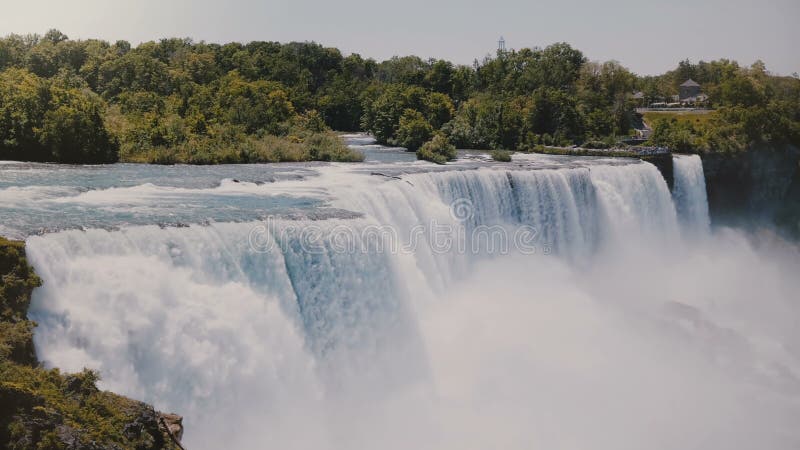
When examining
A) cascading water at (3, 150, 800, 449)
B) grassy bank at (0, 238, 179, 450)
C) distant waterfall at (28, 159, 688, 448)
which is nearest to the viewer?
grassy bank at (0, 238, 179, 450)

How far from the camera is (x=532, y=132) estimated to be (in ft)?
124

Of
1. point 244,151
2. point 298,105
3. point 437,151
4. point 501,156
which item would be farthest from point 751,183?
point 298,105

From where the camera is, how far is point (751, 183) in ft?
109

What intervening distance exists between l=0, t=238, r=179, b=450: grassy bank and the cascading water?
1.35 feet

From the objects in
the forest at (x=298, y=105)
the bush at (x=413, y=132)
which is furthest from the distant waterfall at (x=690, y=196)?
the bush at (x=413, y=132)

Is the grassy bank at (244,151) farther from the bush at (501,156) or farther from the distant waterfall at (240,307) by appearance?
the distant waterfall at (240,307)

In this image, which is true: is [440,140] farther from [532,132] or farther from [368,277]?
[368,277]

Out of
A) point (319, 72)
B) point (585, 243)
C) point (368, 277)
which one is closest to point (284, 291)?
point (368, 277)

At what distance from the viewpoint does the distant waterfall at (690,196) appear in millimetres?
29141

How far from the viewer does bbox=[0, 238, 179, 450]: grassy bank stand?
27.3ft

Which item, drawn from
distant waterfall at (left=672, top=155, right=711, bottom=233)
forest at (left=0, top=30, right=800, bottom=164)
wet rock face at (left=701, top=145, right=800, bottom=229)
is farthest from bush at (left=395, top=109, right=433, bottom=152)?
wet rock face at (left=701, top=145, right=800, bottom=229)

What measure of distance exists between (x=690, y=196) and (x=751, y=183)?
5.41 m

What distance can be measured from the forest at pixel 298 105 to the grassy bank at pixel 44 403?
1392 cm

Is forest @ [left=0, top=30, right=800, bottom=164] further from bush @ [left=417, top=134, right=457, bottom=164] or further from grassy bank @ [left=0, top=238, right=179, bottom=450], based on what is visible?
grassy bank @ [left=0, top=238, right=179, bottom=450]
